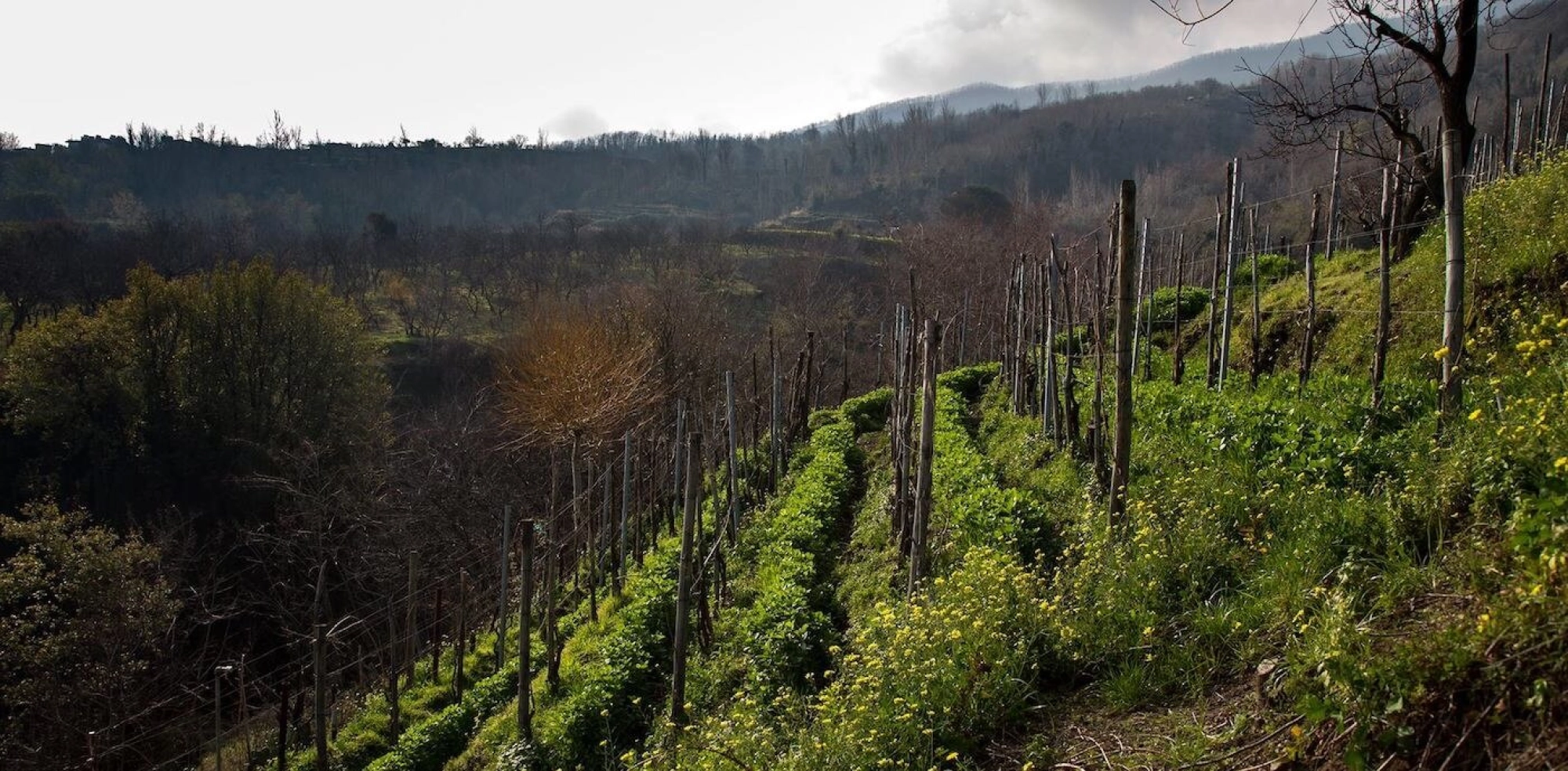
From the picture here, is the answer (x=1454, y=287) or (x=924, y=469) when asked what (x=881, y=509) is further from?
(x=1454, y=287)

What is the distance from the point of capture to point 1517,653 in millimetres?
3699

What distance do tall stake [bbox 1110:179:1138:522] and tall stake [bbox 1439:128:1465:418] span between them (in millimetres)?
2078

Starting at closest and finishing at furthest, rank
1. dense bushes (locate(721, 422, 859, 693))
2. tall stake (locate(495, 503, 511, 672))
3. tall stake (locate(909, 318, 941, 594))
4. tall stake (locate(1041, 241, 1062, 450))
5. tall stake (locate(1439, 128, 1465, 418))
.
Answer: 1. tall stake (locate(1439, 128, 1465, 418))
2. tall stake (locate(909, 318, 941, 594))
3. dense bushes (locate(721, 422, 859, 693))
4. tall stake (locate(1041, 241, 1062, 450))
5. tall stake (locate(495, 503, 511, 672))

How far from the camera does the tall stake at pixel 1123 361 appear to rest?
7.05 meters

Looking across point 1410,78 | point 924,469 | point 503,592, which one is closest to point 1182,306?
point 1410,78

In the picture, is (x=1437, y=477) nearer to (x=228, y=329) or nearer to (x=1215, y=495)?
(x=1215, y=495)

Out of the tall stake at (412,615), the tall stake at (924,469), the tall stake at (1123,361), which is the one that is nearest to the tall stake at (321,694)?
the tall stake at (412,615)

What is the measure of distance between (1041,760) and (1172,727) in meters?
0.78

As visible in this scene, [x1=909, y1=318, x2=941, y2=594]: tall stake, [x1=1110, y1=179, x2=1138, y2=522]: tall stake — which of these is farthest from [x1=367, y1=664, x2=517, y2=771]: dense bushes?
[x1=1110, y1=179, x2=1138, y2=522]: tall stake

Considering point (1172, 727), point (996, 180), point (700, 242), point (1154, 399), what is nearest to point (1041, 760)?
point (1172, 727)

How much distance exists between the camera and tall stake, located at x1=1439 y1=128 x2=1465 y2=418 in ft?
20.7

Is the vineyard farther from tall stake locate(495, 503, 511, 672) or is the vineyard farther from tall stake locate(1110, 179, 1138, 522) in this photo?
tall stake locate(495, 503, 511, 672)

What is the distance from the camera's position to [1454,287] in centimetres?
643

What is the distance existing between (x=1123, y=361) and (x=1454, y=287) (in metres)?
2.26
